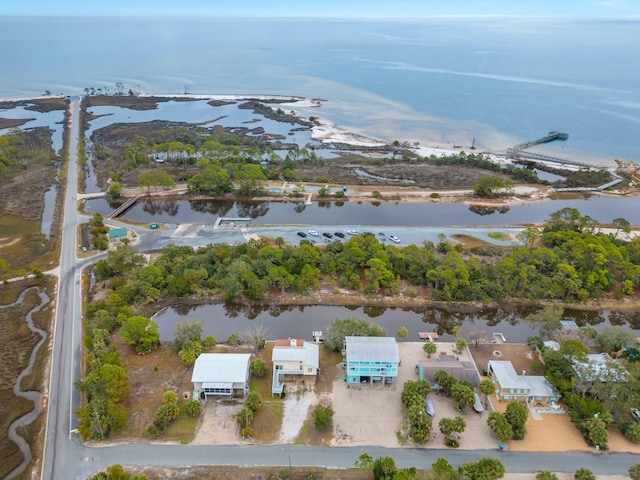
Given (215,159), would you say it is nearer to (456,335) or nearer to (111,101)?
(456,335)

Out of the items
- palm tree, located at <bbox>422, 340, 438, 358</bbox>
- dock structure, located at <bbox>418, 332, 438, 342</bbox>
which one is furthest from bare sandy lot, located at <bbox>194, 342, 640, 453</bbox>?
dock structure, located at <bbox>418, 332, 438, 342</bbox>

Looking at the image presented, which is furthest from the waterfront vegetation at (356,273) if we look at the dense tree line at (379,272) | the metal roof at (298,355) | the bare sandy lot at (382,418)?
the bare sandy lot at (382,418)

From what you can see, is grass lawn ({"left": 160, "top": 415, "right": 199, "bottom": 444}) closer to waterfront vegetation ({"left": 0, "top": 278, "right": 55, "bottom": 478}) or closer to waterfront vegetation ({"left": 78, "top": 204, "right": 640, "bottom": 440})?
waterfront vegetation ({"left": 0, "top": 278, "right": 55, "bottom": 478})

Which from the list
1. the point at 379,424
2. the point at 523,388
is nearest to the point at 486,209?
the point at 523,388

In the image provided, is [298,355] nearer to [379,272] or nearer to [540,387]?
[379,272]

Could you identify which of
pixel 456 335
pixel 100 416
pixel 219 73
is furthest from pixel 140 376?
pixel 219 73

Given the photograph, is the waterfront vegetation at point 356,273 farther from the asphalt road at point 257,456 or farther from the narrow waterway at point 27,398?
the asphalt road at point 257,456
